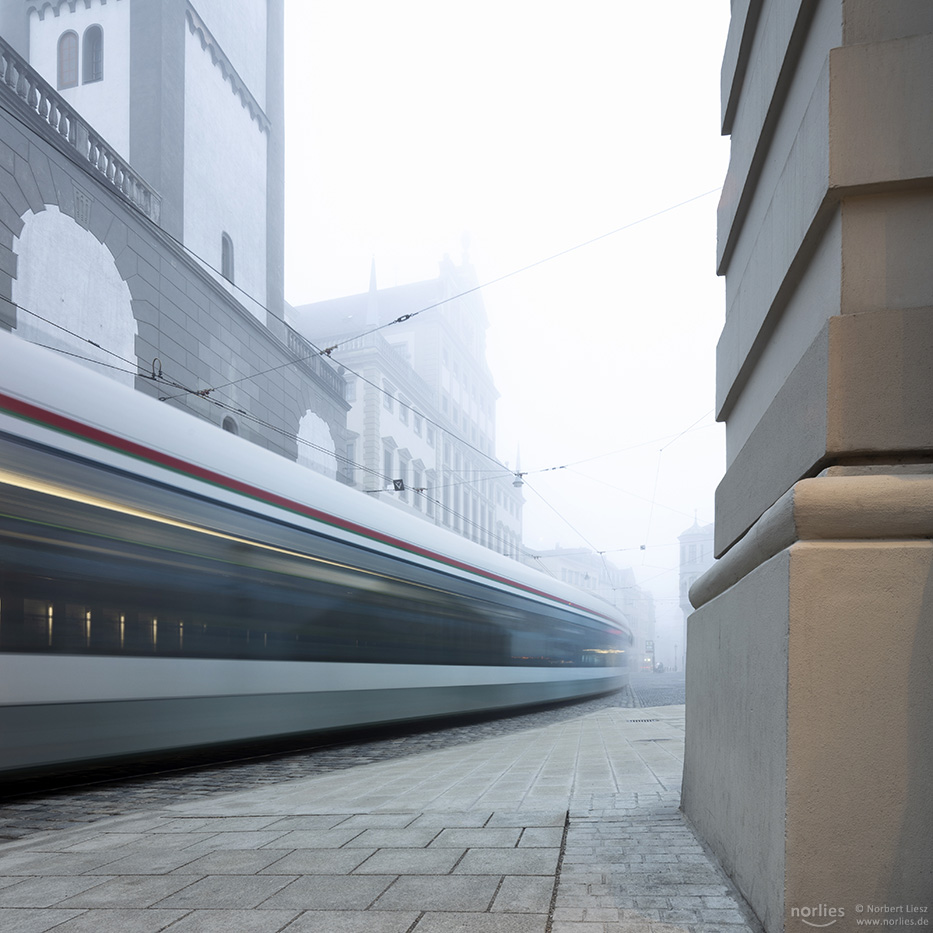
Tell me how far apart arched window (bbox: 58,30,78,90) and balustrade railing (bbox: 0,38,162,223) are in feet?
16.4

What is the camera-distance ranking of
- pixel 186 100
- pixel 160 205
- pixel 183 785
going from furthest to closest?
pixel 186 100, pixel 160 205, pixel 183 785

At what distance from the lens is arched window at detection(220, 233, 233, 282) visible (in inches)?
956

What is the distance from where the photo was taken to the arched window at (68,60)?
22.8 metres

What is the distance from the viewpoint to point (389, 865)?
3721 millimetres

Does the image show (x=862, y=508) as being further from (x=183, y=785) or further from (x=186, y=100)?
(x=186, y=100)

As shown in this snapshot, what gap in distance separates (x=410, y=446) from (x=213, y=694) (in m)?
42.4

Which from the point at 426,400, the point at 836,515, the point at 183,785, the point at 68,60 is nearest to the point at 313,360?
the point at 68,60

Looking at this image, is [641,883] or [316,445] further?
[316,445]

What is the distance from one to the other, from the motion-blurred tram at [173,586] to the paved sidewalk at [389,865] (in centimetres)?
121

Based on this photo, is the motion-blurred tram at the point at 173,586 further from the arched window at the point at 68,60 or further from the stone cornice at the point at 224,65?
the arched window at the point at 68,60

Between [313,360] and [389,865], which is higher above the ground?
[313,360]

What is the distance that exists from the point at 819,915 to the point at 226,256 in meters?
24.0

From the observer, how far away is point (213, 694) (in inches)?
302

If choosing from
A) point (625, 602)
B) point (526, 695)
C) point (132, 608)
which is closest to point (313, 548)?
point (132, 608)
